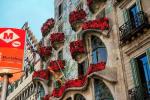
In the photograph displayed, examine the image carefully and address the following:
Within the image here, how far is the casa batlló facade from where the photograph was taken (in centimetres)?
2211

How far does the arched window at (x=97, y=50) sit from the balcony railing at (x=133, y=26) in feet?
7.97

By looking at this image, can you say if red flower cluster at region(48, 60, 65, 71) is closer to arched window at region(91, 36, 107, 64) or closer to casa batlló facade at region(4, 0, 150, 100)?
casa batlló facade at region(4, 0, 150, 100)

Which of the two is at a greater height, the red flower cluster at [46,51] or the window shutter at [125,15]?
the red flower cluster at [46,51]

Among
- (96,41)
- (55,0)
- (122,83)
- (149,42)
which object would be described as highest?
(55,0)

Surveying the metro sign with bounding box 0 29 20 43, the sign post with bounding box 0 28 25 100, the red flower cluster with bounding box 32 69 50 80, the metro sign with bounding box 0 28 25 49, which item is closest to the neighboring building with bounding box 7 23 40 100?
the red flower cluster with bounding box 32 69 50 80

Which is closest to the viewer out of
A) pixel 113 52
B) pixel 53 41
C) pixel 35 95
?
pixel 113 52

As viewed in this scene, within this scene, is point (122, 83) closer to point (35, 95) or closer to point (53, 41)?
point (53, 41)

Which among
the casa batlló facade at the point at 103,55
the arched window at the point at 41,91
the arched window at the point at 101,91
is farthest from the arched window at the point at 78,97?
the arched window at the point at 41,91

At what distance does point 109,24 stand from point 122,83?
566 centimetres

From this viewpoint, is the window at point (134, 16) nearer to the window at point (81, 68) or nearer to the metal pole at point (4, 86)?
the window at point (81, 68)

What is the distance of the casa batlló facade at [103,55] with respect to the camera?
22109 mm

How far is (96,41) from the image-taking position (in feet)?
88.5

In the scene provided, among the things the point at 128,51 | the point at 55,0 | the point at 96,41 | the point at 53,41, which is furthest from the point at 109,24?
the point at 55,0

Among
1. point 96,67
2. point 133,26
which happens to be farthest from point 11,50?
point 133,26
